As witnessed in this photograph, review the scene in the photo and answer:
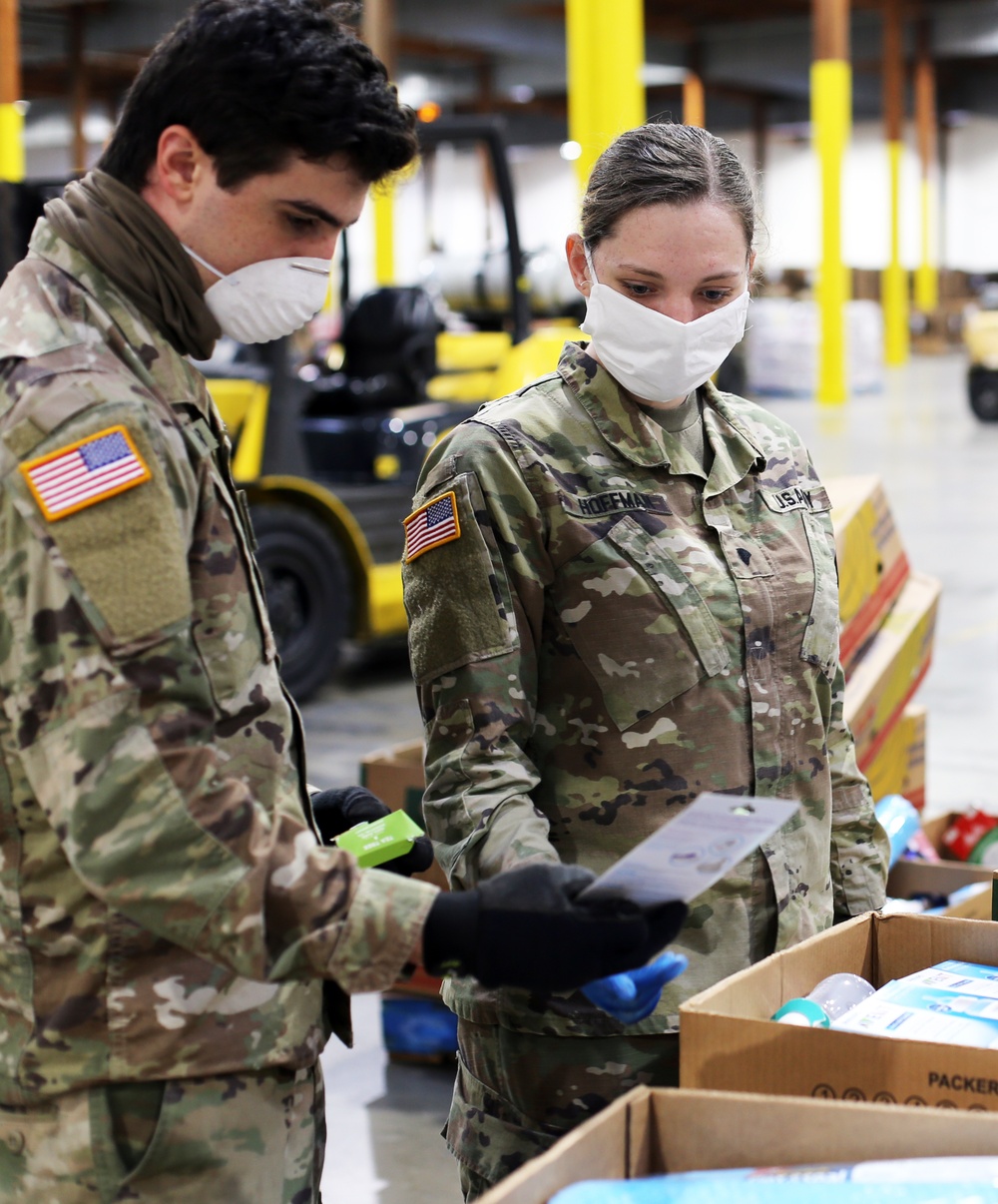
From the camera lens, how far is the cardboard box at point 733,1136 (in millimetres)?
1289

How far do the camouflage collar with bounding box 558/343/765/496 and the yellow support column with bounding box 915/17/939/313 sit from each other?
28.1 meters

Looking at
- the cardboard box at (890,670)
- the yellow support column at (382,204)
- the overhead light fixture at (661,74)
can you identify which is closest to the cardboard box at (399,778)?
the cardboard box at (890,670)

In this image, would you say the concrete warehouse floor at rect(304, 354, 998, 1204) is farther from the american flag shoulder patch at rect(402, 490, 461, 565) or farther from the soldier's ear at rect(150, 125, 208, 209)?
the soldier's ear at rect(150, 125, 208, 209)

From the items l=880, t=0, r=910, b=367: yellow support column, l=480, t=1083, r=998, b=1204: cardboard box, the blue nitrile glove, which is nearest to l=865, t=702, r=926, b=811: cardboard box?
the blue nitrile glove

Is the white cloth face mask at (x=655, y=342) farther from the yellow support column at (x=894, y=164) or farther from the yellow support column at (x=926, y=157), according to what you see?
Result: the yellow support column at (x=926, y=157)

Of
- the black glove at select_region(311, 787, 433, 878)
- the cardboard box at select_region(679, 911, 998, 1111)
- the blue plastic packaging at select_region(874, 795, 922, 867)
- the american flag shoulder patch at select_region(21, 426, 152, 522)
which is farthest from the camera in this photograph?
the blue plastic packaging at select_region(874, 795, 922, 867)

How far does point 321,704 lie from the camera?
7.01 m

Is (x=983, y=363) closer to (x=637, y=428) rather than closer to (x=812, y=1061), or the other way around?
(x=637, y=428)

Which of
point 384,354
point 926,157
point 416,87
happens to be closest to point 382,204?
point 384,354

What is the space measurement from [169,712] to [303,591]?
18.0ft

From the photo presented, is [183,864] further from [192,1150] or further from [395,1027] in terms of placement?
[395,1027]

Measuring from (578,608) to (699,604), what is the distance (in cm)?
15

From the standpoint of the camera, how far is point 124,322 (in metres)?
1.34

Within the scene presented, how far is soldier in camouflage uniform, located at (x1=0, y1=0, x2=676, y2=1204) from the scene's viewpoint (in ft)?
4.08
